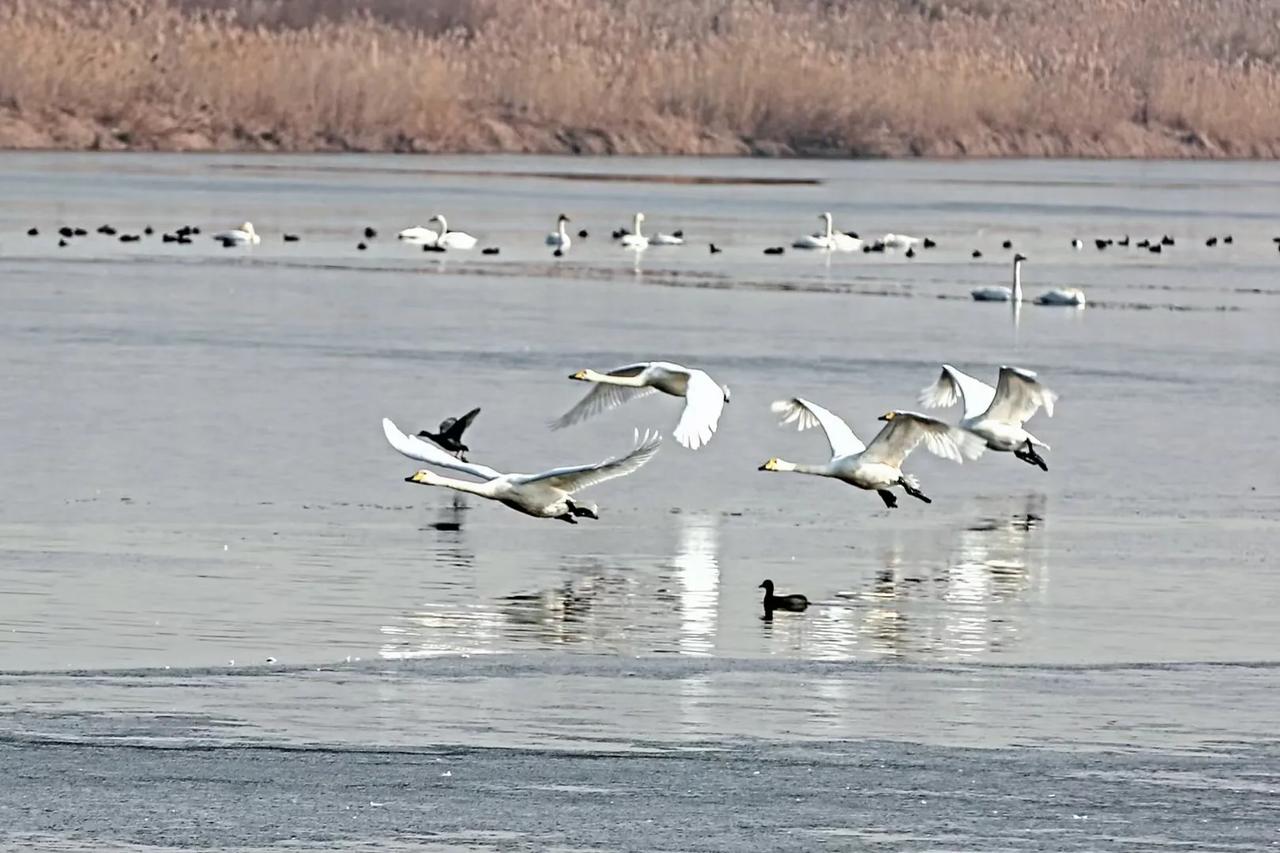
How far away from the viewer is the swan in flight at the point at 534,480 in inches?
484

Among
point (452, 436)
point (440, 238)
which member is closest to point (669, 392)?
point (452, 436)

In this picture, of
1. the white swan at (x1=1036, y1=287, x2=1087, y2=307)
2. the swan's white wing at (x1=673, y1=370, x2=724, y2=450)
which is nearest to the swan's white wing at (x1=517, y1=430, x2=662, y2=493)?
the swan's white wing at (x1=673, y1=370, x2=724, y2=450)

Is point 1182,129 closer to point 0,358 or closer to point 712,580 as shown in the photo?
point 0,358

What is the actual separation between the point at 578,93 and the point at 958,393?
52933 mm

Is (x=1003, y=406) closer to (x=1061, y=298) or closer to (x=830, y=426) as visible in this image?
(x=830, y=426)

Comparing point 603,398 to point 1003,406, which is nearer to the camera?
point 603,398

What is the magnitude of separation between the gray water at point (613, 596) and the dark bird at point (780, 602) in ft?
0.35

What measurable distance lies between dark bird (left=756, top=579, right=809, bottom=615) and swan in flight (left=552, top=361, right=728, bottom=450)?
210 centimetres

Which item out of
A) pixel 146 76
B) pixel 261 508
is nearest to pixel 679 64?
pixel 146 76

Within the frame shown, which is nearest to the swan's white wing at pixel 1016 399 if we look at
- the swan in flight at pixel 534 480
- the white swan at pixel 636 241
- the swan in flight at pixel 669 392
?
the swan in flight at pixel 669 392

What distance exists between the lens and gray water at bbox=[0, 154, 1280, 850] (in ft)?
27.7

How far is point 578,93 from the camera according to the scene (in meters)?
68.0

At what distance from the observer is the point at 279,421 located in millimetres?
18266

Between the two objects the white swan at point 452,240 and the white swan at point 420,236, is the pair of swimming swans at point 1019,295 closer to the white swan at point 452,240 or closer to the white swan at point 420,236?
the white swan at point 452,240
